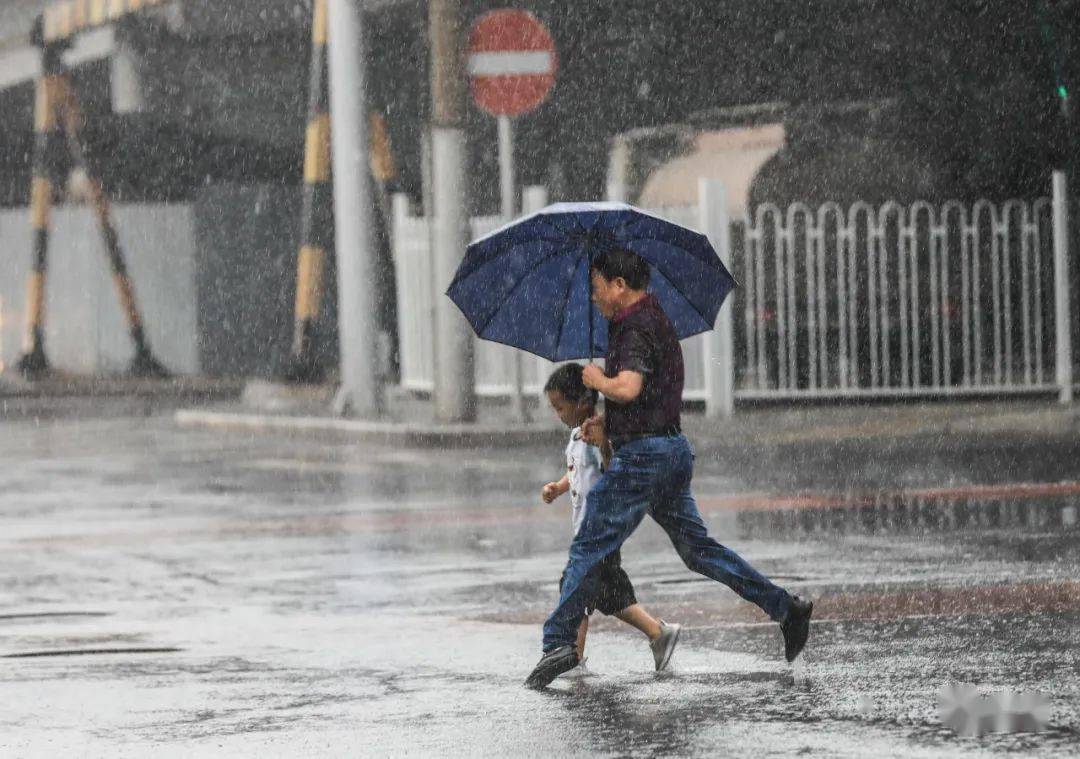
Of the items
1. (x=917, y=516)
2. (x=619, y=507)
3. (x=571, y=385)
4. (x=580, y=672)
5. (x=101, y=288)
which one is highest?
(x=101, y=288)

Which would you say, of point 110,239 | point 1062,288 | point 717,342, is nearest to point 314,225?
point 717,342

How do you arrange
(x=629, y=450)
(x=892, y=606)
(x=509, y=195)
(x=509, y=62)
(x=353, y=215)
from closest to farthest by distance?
(x=629, y=450)
(x=892, y=606)
(x=509, y=195)
(x=509, y=62)
(x=353, y=215)

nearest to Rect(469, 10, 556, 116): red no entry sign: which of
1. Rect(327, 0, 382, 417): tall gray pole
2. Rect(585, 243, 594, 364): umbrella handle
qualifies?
Rect(327, 0, 382, 417): tall gray pole

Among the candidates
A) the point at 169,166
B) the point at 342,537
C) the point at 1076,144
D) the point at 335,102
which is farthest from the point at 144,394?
the point at 342,537

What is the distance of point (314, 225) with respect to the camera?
20.2m

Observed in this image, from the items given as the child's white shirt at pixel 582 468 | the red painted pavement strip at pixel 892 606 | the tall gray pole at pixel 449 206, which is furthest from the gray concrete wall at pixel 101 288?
the child's white shirt at pixel 582 468

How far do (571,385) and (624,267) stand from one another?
0.42 m

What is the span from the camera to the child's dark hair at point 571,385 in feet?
24.1

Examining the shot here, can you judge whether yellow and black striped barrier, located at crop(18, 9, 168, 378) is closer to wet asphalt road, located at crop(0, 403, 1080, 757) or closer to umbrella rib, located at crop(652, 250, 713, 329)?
wet asphalt road, located at crop(0, 403, 1080, 757)

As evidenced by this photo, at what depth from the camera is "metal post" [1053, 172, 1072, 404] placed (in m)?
18.0

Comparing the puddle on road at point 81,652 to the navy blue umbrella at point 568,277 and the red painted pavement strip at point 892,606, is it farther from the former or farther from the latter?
the navy blue umbrella at point 568,277

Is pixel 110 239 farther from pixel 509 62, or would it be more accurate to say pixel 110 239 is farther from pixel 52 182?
pixel 509 62

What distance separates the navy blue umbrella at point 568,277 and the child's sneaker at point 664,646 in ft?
3.20

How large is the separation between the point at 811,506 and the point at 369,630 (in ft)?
14.4
